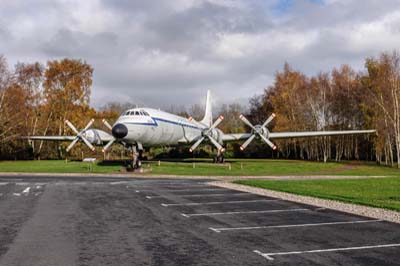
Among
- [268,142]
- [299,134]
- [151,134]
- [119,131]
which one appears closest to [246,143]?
[268,142]

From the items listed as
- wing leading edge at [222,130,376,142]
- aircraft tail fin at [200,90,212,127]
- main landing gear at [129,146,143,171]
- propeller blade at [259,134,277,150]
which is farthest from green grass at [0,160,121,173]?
aircraft tail fin at [200,90,212,127]

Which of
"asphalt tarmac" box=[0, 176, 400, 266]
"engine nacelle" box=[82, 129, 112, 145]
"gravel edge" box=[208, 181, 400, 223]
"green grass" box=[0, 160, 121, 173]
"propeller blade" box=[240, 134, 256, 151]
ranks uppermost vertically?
"engine nacelle" box=[82, 129, 112, 145]

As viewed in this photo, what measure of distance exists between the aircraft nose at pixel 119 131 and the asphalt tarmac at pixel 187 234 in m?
18.5

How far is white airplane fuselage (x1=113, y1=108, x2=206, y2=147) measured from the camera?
37.7 m

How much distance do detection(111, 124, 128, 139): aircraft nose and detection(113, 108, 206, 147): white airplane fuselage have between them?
350mm

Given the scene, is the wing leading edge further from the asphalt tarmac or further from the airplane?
the asphalt tarmac

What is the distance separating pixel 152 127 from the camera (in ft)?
130

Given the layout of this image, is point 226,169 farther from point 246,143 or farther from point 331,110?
point 331,110

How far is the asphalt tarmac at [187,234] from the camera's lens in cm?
811

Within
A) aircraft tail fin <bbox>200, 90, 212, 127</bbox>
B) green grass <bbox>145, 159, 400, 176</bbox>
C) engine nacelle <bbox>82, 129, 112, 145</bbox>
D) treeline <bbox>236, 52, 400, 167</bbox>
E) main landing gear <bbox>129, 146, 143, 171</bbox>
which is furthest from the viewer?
aircraft tail fin <bbox>200, 90, 212, 127</bbox>

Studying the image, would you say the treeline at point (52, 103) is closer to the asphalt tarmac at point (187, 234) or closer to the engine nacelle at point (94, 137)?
the engine nacelle at point (94, 137)

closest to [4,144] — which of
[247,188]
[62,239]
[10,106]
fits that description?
[10,106]

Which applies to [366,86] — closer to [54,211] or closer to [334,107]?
[334,107]

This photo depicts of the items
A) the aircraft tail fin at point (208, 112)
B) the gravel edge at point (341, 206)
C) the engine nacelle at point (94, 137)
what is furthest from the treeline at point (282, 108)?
the gravel edge at point (341, 206)
